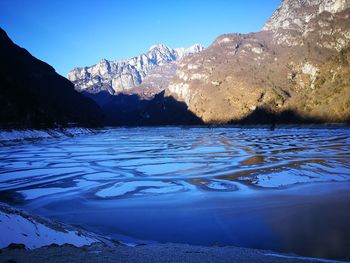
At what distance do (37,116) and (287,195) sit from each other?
63.5 metres

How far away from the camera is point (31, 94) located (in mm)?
86125

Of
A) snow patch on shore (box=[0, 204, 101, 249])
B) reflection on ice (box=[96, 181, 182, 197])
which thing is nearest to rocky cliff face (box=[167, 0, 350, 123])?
reflection on ice (box=[96, 181, 182, 197])

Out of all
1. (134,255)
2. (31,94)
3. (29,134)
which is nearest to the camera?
(134,255)

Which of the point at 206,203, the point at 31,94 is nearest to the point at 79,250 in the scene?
the point at 206,203

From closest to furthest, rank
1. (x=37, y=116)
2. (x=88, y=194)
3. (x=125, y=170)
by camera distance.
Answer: (x=88, y=194)
(x=125, y=170)
(x=37, y=116)

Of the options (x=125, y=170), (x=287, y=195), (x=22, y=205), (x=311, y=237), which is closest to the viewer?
(x=311, y=237)

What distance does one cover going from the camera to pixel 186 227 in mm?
8008

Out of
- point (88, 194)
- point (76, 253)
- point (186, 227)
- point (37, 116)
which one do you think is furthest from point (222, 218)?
point (37, 116)

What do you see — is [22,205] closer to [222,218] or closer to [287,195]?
[222,218]

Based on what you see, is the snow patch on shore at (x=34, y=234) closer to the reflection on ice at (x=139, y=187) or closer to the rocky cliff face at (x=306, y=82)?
the reflection on ice at (x=139, y=187)

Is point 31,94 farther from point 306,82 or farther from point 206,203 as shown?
point 306,82

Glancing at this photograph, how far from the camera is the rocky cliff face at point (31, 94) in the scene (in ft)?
192

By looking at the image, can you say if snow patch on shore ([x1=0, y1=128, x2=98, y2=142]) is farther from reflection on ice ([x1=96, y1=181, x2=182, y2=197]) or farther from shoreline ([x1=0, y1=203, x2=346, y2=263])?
shoreline ([x1=0, y1=203, x2=346, y2=263])

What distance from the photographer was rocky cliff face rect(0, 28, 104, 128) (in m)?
58.5
